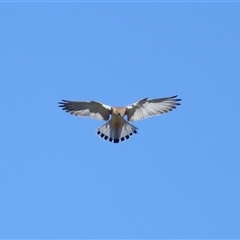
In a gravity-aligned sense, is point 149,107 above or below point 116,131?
above

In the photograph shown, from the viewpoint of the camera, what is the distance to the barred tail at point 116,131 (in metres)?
17.4

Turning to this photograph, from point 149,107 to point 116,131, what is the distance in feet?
3.39

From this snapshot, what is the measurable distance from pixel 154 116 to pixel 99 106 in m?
1.37

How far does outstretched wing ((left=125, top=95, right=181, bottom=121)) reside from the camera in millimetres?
17516

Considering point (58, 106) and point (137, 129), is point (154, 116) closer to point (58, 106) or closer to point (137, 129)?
point (137, 129)

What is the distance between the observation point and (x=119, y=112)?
1734 centimetres

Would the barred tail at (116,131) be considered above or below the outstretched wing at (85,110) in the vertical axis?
below

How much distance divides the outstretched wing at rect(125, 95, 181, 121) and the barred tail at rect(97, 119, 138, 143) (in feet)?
0.73

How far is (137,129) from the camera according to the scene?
1764cm

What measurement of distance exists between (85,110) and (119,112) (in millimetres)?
994

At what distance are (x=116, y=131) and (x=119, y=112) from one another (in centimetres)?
48

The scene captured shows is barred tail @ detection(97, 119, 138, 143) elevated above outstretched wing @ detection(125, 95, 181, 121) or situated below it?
below

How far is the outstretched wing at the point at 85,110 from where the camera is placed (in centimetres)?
1772

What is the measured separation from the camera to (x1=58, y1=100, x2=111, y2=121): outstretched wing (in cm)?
1772
